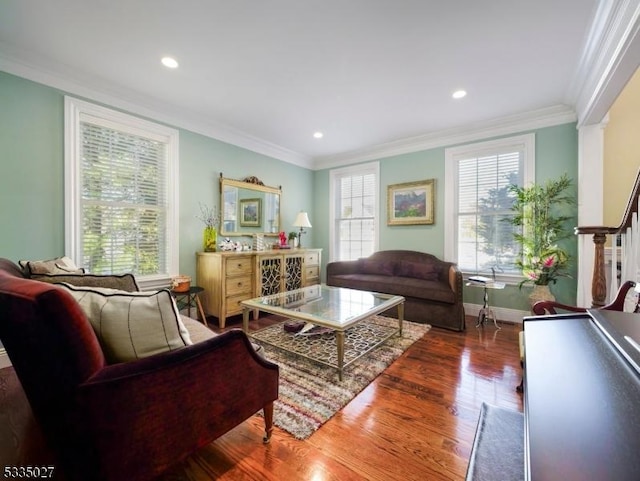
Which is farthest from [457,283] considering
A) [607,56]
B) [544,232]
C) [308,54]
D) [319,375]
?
[308,54]

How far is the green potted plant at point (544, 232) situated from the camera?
3.11m

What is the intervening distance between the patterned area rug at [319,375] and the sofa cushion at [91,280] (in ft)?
4.11

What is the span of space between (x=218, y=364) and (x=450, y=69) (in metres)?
2.90

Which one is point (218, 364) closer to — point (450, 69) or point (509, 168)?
point (450, 69)

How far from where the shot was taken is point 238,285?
11.5 ft

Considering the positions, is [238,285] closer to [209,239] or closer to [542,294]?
[209,239]

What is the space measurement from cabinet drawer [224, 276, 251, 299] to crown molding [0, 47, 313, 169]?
1.95 m

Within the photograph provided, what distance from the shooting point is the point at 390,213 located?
14.9 feet

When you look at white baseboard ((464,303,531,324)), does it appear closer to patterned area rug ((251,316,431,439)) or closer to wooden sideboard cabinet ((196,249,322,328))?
patterned area rug ((251,316,431,439))

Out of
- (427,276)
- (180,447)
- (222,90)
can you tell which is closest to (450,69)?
(222,90)

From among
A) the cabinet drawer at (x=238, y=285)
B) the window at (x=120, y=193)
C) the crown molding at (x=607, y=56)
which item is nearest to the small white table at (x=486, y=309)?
the crown molding at (x=607, y=56)

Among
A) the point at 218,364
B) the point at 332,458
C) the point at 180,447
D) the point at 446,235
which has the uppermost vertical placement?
the point at 446,235

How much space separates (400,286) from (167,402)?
2978mm

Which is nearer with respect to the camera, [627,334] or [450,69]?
[627,334]
